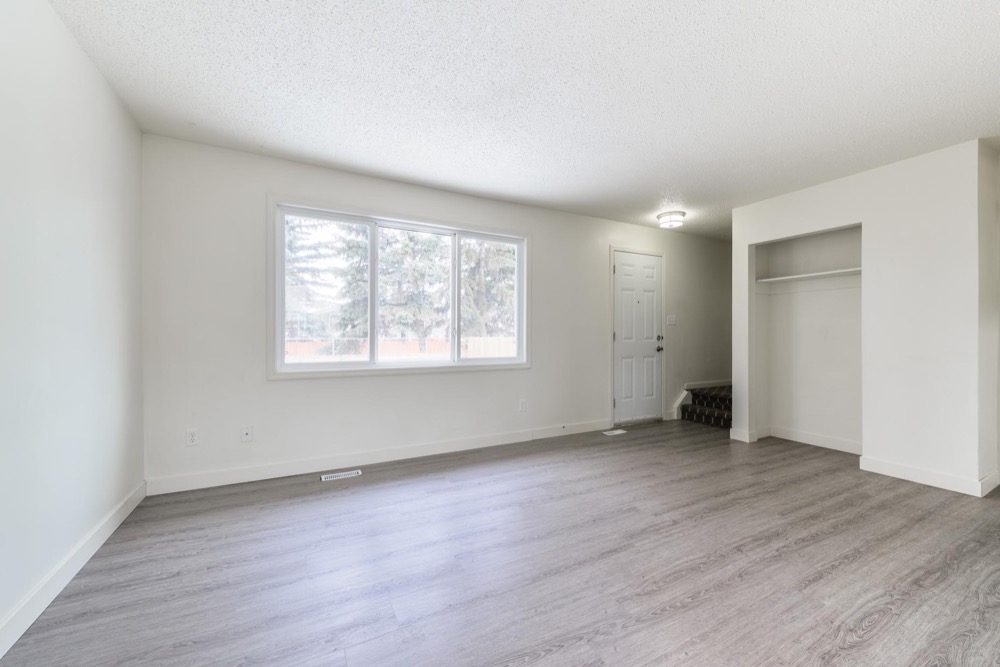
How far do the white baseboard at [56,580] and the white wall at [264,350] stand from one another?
600mm

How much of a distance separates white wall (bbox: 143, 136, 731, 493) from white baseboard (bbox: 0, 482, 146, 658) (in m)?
0.60

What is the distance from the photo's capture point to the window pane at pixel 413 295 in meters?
3.67

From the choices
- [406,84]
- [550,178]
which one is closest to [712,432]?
[550,178]

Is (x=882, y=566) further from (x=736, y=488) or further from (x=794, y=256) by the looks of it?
(x=794, y=256)

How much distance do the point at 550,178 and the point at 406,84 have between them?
5.52 ft

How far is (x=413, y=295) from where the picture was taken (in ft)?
12.5

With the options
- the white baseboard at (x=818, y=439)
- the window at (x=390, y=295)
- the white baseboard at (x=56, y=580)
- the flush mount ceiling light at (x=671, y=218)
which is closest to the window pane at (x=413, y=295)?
the window at (x=390, y=295)

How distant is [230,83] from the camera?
7.32 feet

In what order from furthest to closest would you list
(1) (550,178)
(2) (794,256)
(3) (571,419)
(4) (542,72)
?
(3) (571,419) < (2) (794,256) < (1) (550,178) < (4) (542,72)

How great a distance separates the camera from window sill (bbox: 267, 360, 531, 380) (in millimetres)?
3229

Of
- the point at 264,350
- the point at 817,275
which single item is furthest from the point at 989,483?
the point at 264,350

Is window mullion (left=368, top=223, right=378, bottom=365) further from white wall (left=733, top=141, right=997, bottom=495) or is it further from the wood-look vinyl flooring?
white wall (left=733, top=141, right=997, bottom=495)

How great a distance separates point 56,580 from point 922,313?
5.51 metres

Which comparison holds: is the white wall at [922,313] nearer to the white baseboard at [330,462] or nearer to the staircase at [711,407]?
the staircase at [711,407]
